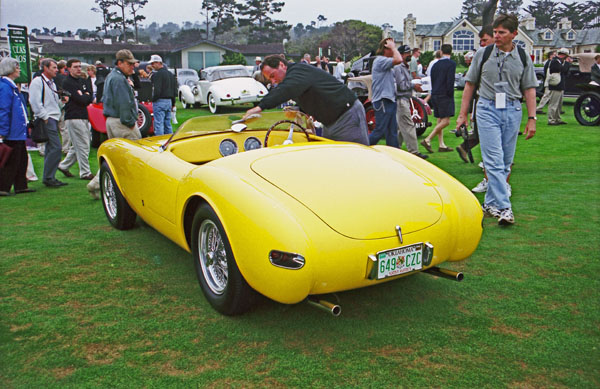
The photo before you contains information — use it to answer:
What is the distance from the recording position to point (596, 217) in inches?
214

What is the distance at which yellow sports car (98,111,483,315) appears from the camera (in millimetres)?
2889

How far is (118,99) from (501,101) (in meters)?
4.56

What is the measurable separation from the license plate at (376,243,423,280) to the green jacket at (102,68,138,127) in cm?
484

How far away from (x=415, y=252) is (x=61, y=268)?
293 cm

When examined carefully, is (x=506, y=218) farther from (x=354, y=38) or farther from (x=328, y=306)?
(x=354, y=38)

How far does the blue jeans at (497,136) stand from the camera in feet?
17.3

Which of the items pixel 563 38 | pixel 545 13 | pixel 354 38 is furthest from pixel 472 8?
pixel 354 38

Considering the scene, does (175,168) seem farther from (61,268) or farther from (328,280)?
(328,280)

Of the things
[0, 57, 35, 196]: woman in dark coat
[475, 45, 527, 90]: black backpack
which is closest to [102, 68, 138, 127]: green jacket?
[0, 57, 35, 196]: woman in dark coat

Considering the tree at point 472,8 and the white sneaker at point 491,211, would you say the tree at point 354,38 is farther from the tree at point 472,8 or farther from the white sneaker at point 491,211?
the white sneaker at point 491,211

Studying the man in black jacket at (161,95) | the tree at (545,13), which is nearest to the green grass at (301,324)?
the man in black jacket at (161,95)

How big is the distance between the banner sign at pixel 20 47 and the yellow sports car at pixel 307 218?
9548 millimetres

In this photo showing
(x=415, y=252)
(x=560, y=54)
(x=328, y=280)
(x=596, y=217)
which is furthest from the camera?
(x=560, y=54)

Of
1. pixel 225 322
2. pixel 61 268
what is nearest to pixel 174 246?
pixel 61 268
